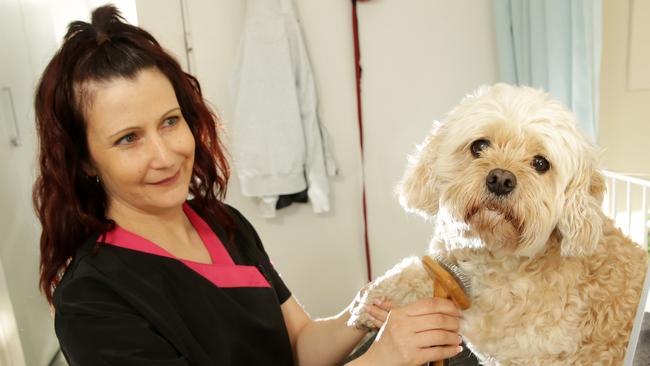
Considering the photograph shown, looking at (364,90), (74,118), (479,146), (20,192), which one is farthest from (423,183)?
(364,90)

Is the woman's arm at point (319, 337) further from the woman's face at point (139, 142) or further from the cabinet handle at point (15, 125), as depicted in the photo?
the cabinet handle at point (15, 125)

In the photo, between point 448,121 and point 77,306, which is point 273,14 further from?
point 77,306

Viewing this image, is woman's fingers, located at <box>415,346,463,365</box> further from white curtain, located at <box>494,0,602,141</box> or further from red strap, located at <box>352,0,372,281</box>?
red strap, located at <box>352,0,372,281</box>

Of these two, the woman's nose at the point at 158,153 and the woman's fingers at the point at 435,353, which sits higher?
the woman's nose at the point at 158,153

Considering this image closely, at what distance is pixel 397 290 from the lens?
40.2 inches

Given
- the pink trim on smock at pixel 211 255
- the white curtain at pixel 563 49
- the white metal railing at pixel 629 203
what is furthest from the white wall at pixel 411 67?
the pink trim on smock at pixel 211 255

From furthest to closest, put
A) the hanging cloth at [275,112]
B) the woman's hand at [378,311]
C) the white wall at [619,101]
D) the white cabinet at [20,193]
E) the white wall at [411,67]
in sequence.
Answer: the white wall at [411,67]
the hanging cloth at [275,112]
the white wall at [619,101]
the white cabinet at [20,193]
the woman's hand at [378,311]

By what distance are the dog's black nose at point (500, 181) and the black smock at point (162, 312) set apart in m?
0.50

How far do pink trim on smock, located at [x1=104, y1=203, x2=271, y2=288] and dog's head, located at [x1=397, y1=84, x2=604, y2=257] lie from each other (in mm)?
414

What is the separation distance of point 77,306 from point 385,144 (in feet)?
5.57

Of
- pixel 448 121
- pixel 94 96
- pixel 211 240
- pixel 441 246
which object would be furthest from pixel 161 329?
pixel 448 121

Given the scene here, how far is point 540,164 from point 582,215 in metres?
0.12

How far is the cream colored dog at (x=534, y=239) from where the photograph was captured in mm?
864

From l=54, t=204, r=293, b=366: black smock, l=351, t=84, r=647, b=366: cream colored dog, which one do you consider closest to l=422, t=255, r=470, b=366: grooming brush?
l=351, t=84, r=647, b=366: cream colored dog
